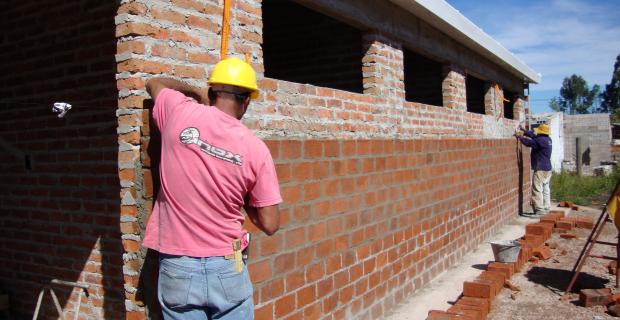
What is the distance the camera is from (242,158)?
2.54 meters

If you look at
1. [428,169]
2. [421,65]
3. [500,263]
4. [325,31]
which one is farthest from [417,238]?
[421,65]

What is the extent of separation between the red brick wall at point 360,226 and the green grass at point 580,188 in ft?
31.1

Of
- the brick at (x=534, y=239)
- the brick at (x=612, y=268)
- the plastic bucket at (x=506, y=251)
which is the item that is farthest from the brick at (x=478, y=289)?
the brick at (x=534, y=239)

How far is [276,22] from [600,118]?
29.1 m

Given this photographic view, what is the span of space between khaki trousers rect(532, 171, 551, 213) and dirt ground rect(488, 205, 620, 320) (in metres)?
3.14

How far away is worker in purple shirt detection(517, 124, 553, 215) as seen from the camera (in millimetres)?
11844

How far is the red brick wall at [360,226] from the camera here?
3.92 metres

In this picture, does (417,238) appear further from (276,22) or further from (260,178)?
(260,178)

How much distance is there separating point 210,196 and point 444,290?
14.6 ft

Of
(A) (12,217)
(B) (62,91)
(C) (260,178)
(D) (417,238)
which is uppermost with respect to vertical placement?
Result: (B) (62,91)

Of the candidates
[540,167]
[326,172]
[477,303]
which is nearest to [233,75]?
[326,172]

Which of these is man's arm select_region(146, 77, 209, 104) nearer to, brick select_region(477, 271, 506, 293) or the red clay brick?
the red clay brick

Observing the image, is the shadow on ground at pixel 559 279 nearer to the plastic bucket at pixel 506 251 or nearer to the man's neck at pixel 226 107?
the plastic bucket at pixel 506 251

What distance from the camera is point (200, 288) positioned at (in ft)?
8.25
